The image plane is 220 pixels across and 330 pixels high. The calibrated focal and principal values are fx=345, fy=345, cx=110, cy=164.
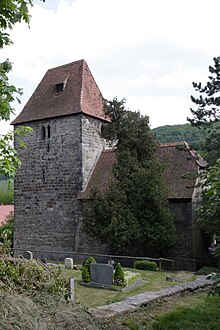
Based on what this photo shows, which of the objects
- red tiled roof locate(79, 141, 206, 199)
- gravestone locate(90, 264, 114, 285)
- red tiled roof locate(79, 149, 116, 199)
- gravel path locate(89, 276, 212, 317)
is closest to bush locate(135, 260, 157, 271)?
red tiled roof locate(79, 141, 206, 199)

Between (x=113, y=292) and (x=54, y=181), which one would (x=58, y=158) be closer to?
(x=54, y=181)

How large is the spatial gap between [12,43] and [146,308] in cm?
560

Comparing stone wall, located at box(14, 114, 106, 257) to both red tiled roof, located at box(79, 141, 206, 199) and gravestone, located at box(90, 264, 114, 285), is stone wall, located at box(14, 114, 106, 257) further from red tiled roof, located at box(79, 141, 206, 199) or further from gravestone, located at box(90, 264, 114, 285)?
gravestone, located at box(90, 264, 114, 285)

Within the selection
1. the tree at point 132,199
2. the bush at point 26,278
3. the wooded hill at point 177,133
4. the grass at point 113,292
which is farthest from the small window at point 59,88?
the bush at point 26,278

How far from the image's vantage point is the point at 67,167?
22016 mm

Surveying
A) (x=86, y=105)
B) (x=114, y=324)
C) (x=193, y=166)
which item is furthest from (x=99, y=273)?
(x=86, y=105)

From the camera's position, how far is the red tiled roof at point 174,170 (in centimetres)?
1870

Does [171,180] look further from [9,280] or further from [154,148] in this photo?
[9,280]

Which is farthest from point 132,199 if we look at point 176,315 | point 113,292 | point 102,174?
point 176,315

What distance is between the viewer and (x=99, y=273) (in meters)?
11.9

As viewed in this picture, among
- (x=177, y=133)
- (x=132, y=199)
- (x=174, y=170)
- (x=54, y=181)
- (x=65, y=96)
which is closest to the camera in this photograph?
(x=132, y=199)

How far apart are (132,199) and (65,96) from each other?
9.44 m

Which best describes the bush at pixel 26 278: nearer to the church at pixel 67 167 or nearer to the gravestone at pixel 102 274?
the gravestone at pixel 102 274

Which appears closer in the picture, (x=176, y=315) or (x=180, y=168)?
(x=176, y=315)
